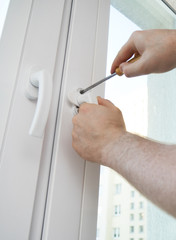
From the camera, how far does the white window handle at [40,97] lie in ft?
1.31

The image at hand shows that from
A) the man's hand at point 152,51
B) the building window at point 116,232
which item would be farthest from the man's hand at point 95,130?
the building window at point 116,232

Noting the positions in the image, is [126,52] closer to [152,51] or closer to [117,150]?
[152,51]

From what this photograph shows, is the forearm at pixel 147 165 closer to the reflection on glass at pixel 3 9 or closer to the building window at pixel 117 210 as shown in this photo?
the building window at pixel 117 210

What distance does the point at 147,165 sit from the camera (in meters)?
0.38

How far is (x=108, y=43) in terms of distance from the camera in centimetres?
66

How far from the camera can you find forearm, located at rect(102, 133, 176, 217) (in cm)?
36

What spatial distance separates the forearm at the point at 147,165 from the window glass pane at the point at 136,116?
16 cm

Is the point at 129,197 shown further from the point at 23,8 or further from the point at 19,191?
the point at 23,8

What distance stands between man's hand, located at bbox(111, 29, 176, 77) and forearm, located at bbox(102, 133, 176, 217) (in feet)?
0.48

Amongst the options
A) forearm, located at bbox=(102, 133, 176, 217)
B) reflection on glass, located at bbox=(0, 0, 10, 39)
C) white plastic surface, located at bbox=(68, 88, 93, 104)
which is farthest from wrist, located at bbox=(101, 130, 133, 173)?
reflection on glass, located at bbox=(0, 0, 10, 39)

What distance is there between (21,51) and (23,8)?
0.32 ft

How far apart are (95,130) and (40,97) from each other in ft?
0.39

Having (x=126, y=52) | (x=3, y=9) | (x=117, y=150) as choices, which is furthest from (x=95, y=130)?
(x=3, y=9)

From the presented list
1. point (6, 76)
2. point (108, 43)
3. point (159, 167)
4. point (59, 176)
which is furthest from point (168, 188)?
point (108, 43)
